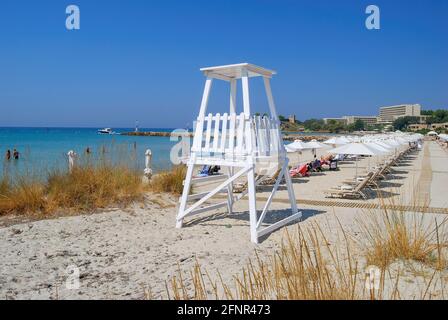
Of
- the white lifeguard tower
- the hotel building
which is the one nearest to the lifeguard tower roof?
the white lifeguard tower

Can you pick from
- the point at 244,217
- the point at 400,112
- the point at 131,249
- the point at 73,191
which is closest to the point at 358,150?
the point at 244,217

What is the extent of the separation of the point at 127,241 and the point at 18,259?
1.49m

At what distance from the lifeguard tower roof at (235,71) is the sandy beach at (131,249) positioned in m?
2.78

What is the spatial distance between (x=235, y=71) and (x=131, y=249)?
355cm

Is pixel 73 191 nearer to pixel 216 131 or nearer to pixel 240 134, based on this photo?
pixel 216 131

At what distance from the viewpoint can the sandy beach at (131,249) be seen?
12.6 feet

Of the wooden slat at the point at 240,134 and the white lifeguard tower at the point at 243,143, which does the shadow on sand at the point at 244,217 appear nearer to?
the white lifeguard tower at the point at 243,143

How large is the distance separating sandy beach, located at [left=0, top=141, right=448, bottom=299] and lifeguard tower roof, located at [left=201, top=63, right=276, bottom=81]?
278 centimetres

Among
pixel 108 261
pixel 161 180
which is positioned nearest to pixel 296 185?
pixel 161 180

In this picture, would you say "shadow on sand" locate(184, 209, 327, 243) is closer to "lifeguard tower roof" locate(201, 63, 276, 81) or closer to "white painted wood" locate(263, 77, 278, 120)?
"white painted wood" locate(263, 77, 278, 120)

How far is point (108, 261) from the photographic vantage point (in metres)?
4.75

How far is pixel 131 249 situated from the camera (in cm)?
521

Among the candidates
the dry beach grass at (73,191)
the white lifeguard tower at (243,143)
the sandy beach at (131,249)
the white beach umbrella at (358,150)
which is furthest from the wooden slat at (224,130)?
the white beach umbrella at (358,150)
